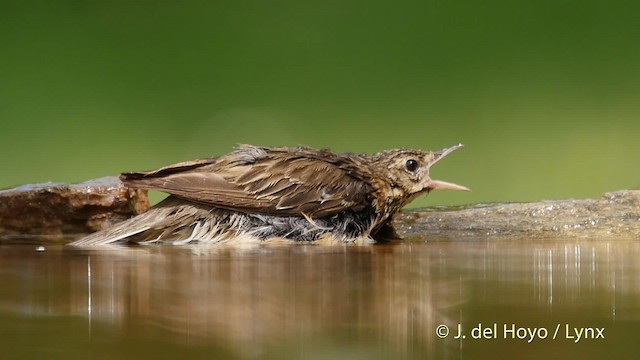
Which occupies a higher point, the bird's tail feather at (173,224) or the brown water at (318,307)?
the bird's tail feather at (173,224)

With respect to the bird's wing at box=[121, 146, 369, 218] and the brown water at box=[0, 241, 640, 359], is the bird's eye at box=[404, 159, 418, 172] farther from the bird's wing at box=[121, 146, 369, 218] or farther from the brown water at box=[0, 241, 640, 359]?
the brown water at box=[0, 241, 640, 359]

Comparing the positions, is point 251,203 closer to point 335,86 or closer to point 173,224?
point 173,224

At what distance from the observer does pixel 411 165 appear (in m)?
2.81

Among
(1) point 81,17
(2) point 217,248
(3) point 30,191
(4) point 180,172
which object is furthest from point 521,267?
(1) point 81,17

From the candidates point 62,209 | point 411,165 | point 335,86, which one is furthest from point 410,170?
point 335,86

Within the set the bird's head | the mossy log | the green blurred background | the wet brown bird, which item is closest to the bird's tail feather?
the wet brown bird

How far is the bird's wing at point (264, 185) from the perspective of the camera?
2.53 m

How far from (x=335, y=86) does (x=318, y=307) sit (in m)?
3.23

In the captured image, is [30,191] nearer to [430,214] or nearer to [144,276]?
[430,214]

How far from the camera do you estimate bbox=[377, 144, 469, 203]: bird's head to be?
279cm

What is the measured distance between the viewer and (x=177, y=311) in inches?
39.9

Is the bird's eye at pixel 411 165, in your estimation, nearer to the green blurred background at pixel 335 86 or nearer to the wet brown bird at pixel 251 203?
the wet brown bird at pixel 251 203

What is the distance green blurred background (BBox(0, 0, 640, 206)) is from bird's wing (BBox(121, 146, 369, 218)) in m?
1.48

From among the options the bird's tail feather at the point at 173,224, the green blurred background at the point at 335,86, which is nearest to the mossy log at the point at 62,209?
the bird's tail feather at the point at 173,224
